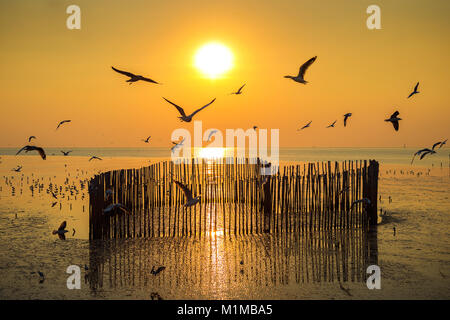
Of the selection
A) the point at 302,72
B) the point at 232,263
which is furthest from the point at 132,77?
the point at 232,263

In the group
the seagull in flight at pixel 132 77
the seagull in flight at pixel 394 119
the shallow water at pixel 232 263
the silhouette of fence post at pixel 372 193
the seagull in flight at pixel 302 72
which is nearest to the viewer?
the shallow water at pixel 232 263

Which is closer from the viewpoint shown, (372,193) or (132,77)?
(132,77)

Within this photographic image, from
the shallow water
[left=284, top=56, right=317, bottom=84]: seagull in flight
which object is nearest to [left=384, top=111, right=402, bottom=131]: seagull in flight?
[left=284, top=56, right=317, bottom=84]: seagull in flight

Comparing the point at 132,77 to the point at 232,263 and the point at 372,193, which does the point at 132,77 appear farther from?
the point at 372,193

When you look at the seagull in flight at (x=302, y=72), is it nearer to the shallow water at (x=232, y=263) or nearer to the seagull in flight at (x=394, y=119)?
the seagull in flight at (x=394, y=119)

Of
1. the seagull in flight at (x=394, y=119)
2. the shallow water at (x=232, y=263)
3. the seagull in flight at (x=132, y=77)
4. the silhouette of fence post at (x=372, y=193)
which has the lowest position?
the shallow water at (x=232, y=263)

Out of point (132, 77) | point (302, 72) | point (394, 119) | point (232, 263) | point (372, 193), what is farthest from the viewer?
point (372, 193)

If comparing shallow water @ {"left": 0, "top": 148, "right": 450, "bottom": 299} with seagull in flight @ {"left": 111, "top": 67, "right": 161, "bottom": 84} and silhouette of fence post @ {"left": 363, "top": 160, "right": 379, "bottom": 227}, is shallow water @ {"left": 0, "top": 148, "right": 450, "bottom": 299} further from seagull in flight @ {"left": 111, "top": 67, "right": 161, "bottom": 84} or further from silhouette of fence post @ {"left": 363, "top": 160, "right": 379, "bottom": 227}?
seagull in flight @ {"left": 111, "top": 67, "right": 161, "bottom": 84}

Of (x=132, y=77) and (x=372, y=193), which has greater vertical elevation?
(x=132, y=77)

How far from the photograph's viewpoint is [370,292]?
297 inches

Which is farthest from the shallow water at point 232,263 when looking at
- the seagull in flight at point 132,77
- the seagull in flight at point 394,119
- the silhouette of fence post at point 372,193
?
the seagull in flight at point 132,77
